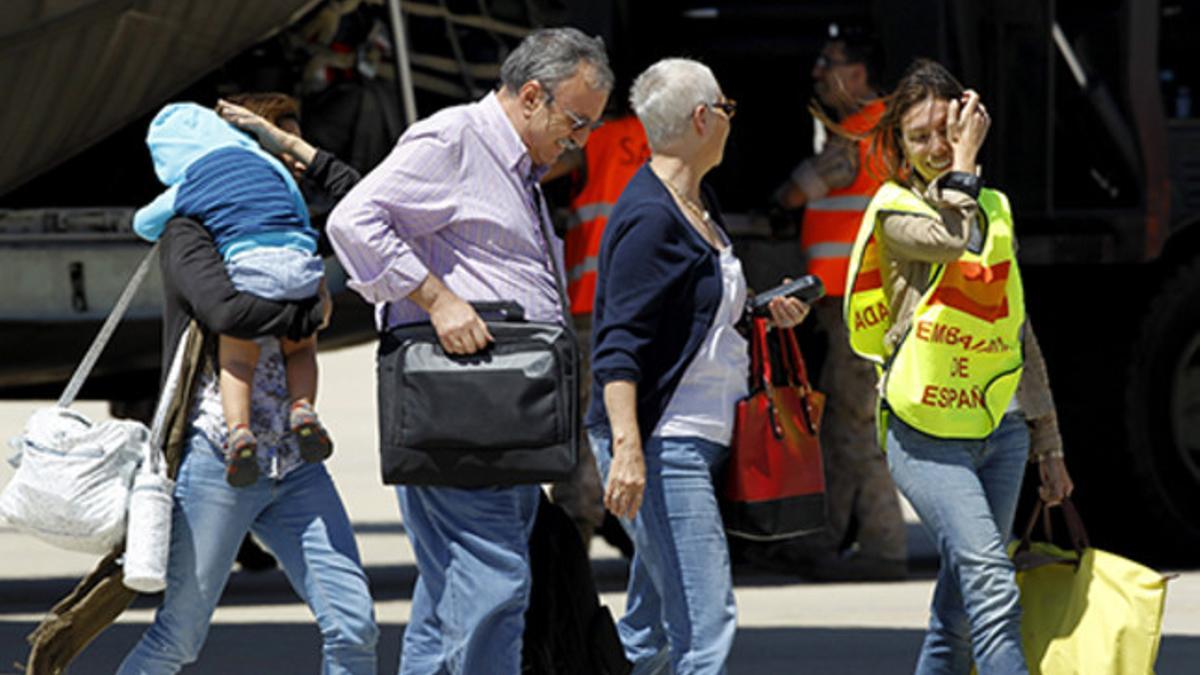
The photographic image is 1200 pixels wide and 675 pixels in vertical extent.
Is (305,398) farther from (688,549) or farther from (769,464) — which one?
(769,464)

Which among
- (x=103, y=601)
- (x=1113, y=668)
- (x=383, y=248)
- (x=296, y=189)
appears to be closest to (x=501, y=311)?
(x=383, y=248)

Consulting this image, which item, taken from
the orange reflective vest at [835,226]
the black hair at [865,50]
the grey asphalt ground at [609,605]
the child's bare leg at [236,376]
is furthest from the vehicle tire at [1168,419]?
the child's bare leg at [236,376]

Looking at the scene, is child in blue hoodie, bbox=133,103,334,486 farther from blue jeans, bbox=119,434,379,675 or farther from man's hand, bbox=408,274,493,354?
man's hand, bbox=408,274,493,354

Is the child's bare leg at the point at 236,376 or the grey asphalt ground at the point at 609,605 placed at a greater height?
the child's bare leg at the point at 236,376

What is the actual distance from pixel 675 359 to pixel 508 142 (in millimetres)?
561

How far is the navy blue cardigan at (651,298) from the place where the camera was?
5953mm

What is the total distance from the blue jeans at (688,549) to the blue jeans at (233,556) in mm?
591

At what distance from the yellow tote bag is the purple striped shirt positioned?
1337 mm

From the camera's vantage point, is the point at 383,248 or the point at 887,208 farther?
the point at 887,208

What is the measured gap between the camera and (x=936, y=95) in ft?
21.1

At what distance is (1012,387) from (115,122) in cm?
408

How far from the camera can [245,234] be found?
20.1ft

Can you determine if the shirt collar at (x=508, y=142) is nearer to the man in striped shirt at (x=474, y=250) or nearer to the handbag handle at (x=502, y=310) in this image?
the man in striped shirt at (x=474, y=250)

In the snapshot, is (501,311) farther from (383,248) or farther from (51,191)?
(51,191)
